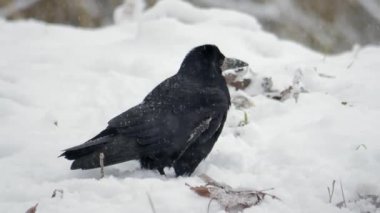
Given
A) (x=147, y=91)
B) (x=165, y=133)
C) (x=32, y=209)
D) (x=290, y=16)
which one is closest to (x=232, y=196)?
(x=165, y=133)

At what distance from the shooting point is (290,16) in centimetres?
1087

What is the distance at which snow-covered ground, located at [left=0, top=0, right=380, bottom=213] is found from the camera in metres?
3.07

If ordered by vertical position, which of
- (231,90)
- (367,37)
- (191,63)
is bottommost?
(367,37)

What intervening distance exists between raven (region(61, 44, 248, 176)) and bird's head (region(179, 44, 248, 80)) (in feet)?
0.51

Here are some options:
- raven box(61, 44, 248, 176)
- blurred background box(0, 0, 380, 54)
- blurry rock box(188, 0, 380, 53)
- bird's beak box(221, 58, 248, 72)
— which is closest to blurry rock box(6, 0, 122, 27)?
blurred background box(0, 0, 380, 54)

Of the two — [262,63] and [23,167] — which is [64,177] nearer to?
[23,167]

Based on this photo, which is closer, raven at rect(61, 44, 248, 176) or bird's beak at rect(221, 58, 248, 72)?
raven at rect(61, 44, 248, 176)

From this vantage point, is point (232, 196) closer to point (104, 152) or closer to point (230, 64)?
point (104, 152)

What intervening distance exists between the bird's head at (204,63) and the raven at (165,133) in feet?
0.51

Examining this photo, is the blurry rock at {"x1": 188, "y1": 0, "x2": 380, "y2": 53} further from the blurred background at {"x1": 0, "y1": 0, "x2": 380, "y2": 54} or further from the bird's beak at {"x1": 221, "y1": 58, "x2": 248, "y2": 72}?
the bird's beak at {"x1": 221, "y1": 58, "x2": 248, "y2": 72}

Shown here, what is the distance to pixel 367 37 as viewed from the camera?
10.9m

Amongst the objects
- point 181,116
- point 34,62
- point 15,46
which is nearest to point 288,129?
point 181,116

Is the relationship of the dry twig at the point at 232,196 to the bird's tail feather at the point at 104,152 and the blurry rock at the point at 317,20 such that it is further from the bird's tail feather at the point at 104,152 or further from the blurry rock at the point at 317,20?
the blurry rock at the point at 317,20

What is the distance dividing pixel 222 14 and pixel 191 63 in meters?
3.12
